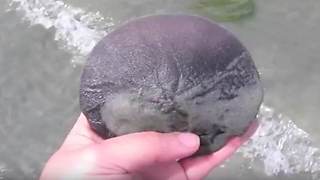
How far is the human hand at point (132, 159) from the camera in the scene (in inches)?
35.2

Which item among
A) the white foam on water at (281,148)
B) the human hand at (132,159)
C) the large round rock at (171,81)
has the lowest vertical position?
the white foam on water at (281,148)

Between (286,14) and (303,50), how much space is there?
162 mm

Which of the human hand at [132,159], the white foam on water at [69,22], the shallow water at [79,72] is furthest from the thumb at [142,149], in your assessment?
the white foam on water at [69,22]

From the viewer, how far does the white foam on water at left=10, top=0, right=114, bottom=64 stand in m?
1.92

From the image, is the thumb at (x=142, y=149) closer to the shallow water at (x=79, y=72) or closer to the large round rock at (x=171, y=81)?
the large round rock at (x=171, y=81)

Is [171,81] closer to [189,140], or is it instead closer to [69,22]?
[189,140]

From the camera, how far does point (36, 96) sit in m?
1.78

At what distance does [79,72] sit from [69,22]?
0.25 meters

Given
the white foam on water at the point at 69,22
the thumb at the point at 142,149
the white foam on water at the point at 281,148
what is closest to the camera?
the thumb at the point at 142,149

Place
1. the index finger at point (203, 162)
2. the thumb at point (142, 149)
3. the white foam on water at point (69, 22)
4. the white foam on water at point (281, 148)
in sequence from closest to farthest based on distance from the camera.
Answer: the thumb at point (142, 149) → the index finger at point (203, 162) → the white foam on water at point (281, 148) → the white foam on water at point (69, 22)

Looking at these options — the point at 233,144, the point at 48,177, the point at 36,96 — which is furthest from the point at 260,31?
the point at 48,177

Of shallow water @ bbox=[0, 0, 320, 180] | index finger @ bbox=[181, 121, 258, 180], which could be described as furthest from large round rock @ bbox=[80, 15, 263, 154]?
shallow water @ bbox=[0, 0, 320, 180]

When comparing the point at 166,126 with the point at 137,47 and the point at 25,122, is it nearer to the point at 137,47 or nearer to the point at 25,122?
the point at 137,47

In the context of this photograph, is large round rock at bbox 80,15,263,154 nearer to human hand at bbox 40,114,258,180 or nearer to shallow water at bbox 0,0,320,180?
human hand at bbox 40,114,258,180
